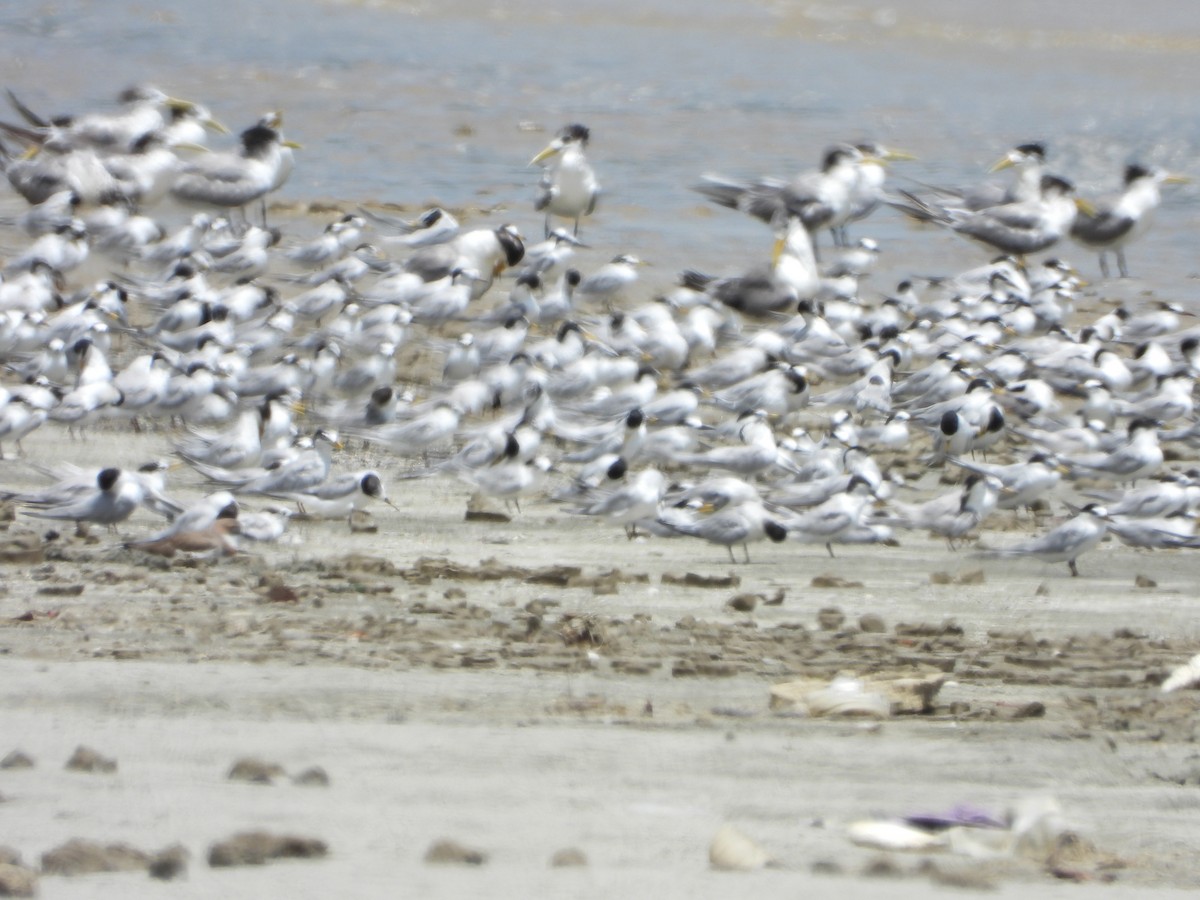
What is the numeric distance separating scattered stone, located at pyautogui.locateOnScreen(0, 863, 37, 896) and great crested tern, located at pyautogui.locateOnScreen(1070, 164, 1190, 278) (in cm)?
1304

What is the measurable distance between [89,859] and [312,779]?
2.27 feet

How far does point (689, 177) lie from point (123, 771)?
46.8 feet

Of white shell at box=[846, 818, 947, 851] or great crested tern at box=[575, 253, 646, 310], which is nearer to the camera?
white shell at box=[846, 818, 947, 851]

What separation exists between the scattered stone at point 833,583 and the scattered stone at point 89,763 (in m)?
3.22

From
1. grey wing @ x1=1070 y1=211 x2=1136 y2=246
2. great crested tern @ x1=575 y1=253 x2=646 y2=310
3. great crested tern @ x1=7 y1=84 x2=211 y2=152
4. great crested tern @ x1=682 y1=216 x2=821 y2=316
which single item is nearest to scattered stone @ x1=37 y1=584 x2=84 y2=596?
great crested tern @ x1=575 y1=253 x2=646 y2=310

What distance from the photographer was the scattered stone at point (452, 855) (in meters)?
3.05

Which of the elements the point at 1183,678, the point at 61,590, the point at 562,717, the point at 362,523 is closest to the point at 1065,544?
the point at 1183,678

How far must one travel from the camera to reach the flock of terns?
7.77 m

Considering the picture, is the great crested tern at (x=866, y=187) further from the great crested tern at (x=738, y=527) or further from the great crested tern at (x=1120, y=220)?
the great crested tern at (x=738, y=527)

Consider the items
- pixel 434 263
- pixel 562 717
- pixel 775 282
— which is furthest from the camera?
pixel 775 282

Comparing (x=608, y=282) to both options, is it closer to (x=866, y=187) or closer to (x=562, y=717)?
(x=866, y=187)

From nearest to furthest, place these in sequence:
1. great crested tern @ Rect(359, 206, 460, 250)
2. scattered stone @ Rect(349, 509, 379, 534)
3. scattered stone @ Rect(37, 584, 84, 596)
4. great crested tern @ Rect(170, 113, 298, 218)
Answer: scattered stone @ Rect(37, 584, 84, 596) < scattered stone @ Rect(349, 509, 379, 534) < great crested tern @ Rect(359, 206, 460, 250) < great crested tern @ Rect(170, 113, 298, 218)

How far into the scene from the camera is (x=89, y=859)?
9.46 feet

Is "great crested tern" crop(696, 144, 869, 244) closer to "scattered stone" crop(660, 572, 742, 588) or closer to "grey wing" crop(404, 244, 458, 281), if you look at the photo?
"grey wing" crop(404, 244, 458, 281)
